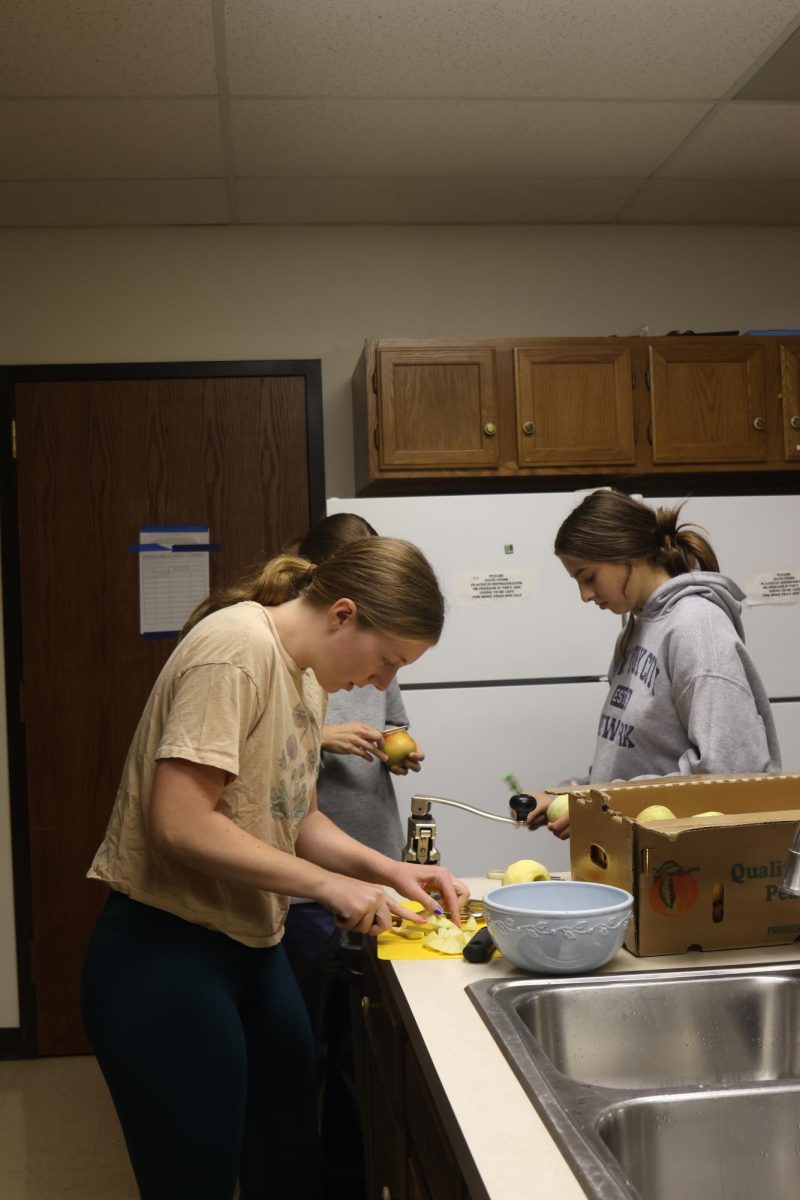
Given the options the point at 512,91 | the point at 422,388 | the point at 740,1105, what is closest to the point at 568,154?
the point at 512,91

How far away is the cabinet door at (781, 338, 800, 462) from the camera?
325cm

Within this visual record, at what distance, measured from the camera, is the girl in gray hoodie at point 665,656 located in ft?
6.22

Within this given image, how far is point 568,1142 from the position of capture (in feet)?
2.95

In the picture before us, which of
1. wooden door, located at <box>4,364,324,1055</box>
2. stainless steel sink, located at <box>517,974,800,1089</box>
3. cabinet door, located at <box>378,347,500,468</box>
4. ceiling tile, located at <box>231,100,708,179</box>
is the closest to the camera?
stainless steel sink, located at <box>517,974,800,1089</box>

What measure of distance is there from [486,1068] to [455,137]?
254 centimetres

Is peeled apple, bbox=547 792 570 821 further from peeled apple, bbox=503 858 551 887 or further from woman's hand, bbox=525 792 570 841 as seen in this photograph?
peeled apple, bbox=503 858 551 887

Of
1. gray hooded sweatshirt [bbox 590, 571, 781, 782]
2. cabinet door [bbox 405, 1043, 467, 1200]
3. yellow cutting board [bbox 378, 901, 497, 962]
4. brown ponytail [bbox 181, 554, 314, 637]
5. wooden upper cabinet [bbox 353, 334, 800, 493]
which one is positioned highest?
wooden upper cabinet [bbox 353, 334, 800, 493]

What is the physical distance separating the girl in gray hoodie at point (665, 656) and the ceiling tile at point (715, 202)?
62.3 inches

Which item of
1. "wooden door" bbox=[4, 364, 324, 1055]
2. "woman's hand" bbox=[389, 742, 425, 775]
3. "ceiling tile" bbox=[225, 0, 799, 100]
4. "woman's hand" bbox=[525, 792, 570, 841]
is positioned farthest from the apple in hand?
"ceiling tile" bbox=[225, 0, 799, 100]

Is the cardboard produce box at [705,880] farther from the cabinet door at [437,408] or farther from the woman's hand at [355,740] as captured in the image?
the cabinet door at [437,408]

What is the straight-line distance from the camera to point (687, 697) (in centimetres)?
194

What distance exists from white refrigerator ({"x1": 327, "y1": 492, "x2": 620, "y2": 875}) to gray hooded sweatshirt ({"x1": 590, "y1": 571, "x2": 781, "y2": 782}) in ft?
2.30

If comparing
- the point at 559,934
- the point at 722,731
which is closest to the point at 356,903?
the point at 559,934

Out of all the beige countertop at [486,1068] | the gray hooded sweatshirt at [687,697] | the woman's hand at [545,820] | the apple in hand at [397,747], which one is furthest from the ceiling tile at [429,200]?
the beige countertop at [486,1068]
